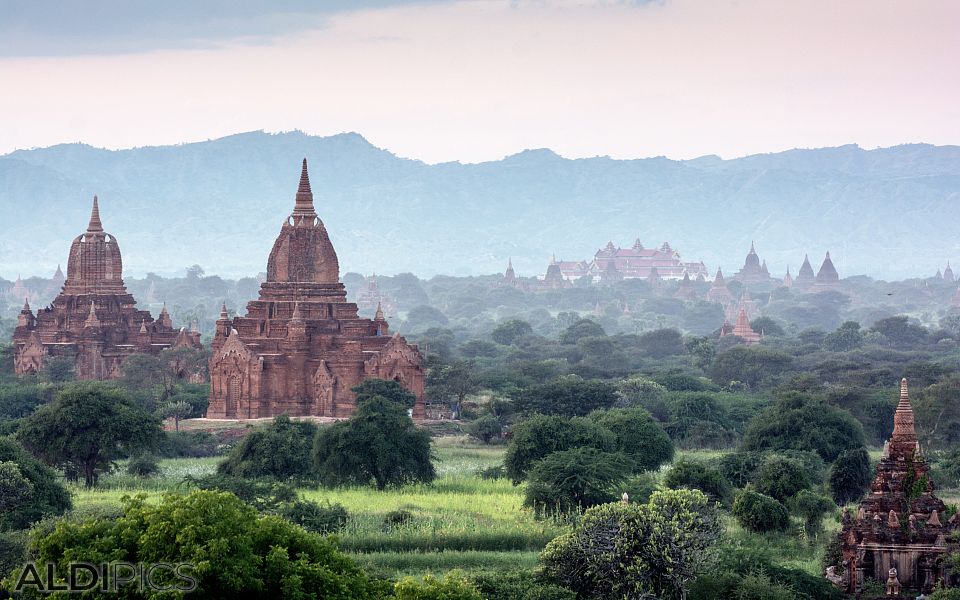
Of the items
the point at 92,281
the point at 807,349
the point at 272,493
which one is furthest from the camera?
the point at 807,349

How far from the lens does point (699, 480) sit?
1790 inches

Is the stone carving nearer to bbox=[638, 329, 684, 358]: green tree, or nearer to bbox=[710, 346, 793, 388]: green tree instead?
bbox=[710, 346, 793, 388]: green tree

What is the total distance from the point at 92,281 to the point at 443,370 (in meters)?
16.8

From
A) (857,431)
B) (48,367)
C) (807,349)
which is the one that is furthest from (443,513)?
(807,349)

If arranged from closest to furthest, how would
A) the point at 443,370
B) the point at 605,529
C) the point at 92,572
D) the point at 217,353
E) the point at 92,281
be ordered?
the point at 92,572 < the point at 605,529 < the point at 217,353 < the point at 443,370 < the point at 92,281

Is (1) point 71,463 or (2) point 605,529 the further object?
(1) point 71,463

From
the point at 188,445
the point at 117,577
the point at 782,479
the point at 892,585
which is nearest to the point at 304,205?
the point at 188,445

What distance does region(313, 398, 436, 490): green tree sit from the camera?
50875mm

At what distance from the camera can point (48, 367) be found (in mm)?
77000

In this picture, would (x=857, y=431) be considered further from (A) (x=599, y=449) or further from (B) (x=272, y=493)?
(B) (x=272, y=493)

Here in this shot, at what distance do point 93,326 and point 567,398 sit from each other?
21780mm

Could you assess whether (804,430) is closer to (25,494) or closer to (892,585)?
(892,585)

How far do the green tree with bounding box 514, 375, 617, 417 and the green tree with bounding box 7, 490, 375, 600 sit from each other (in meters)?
40.2

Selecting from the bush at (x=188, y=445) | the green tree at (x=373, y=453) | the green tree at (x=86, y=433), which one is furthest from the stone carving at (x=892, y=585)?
the bush at (x=188, y=445)
